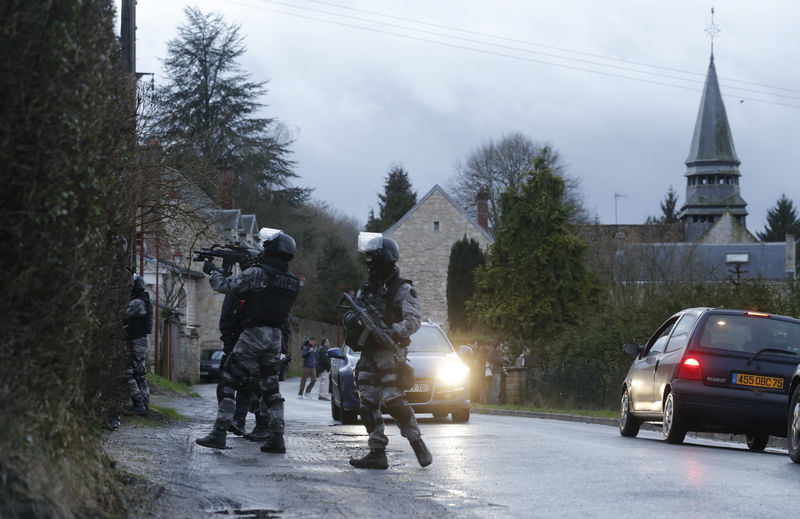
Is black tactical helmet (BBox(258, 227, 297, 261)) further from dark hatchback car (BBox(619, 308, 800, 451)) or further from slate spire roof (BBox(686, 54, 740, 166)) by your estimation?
slate spire roof (BBox(686, 54, 740, 166))

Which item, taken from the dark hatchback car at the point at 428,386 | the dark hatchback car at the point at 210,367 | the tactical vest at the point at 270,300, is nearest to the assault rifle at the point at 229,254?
the tactical vest at the point at 270,300

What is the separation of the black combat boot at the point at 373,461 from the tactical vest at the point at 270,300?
175cm

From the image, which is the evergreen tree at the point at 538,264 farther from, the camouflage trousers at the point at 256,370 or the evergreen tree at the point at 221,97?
the camouflage trousers at the point at 256,370

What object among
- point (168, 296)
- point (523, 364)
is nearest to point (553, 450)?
point (523, 364)

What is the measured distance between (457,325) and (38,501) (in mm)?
63859

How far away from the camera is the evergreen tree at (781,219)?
10325cm

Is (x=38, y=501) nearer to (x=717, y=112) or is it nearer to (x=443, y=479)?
(x=443, y=479)

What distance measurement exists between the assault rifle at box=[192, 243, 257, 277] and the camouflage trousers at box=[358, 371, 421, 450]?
8.65 ft

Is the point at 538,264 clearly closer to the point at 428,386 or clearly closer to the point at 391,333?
the point at 428,386

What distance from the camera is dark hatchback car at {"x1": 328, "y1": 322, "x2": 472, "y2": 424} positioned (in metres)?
17.5

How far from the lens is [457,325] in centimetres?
6831

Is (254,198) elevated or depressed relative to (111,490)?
elevated

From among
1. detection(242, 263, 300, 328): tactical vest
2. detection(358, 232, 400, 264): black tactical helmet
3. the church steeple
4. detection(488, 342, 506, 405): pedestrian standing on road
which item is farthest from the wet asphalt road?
the church steeple

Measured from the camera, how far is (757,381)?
12711 millimetres
